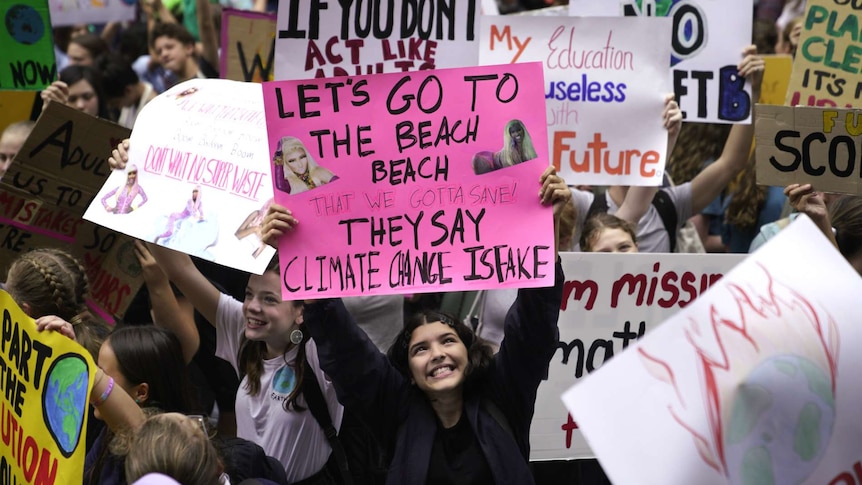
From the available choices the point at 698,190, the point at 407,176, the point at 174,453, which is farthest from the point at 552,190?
the point at 698,190

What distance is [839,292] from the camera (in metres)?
2.72

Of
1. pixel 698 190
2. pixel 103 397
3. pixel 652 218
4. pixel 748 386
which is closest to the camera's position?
pixel 748 386

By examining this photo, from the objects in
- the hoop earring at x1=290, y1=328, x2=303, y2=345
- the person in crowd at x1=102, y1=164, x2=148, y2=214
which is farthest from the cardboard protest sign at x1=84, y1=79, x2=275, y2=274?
the hoop earring at x1=290, y1=328, x2=303, y2=345

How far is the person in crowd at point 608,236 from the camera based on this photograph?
15.4ft

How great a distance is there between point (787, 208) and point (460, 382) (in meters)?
2.59

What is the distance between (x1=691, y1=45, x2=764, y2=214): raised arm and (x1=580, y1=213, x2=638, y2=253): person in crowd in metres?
0.86

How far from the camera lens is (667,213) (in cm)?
552

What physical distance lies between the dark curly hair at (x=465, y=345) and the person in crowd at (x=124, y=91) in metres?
4.65

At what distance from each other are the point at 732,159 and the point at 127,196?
2.75 metres

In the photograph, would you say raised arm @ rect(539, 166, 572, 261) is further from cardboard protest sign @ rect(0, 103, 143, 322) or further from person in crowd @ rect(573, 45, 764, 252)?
cardboard protest sign @ rect(0, 103, 143, 322)

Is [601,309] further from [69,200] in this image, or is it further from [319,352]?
[69,200]

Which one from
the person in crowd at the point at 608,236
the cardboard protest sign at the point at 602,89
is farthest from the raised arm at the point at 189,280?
the cardboard protest sign at the point at 602,89

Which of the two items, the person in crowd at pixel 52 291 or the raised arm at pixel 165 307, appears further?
the raised arm at pixel 165 307

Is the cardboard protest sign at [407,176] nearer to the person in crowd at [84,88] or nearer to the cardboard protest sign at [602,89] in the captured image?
the cardboard protest sign at [602,89]
